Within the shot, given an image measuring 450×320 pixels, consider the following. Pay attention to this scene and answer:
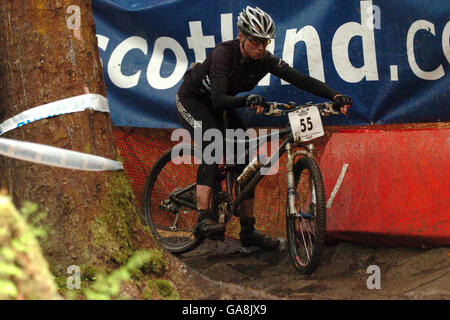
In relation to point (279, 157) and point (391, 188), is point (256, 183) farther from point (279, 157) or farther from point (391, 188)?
point (391, 188)

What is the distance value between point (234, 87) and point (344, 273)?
1960 millimetres

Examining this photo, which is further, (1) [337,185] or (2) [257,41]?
(1) [337,185]

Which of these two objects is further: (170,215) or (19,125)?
(170,215)

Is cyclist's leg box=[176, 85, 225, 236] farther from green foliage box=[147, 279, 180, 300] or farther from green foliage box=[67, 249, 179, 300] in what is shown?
green foliage box=[147, 279, 180, 300]

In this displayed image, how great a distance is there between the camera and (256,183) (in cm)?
602

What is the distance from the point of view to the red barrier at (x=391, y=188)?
550 cm

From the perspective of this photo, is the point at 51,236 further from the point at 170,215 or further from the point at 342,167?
the point at 170,215

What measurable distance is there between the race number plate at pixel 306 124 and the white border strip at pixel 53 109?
1871 mm

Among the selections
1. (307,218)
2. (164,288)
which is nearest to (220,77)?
(307,218)

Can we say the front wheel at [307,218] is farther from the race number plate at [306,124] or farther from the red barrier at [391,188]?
the red barrier at [391,188]

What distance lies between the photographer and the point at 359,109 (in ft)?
22.6

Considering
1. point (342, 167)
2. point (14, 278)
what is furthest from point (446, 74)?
point (14, 278)

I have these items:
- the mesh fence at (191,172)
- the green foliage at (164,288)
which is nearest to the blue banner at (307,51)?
the mesh fence at (191,172)
